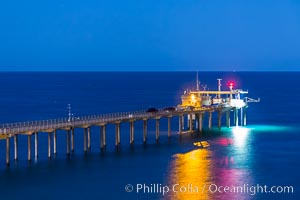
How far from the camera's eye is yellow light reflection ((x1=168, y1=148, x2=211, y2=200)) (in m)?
55.8

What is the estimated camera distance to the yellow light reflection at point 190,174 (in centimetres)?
5578

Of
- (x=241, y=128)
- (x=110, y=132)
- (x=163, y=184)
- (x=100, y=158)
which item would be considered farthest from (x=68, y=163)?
(x=241, y=128)

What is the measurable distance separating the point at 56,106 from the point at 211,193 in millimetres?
102182

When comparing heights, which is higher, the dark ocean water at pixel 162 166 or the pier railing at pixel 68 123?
the pier railing at pixel 68 123

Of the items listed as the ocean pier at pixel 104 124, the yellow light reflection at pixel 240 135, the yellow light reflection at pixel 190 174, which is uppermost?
the ocean pier at pixel 104 124

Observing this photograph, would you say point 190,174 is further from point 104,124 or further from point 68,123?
point 104,124

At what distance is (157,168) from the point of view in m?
67.1

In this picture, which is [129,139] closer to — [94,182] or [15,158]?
[15,158]

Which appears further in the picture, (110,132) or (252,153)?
(110,132)

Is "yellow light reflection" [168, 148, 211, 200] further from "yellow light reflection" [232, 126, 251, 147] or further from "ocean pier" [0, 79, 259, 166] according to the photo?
"ocean pier" [0, 79, 259, 166]

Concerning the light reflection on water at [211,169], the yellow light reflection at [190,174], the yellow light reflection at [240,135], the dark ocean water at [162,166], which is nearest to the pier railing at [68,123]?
the dark ocean water at [162,166]

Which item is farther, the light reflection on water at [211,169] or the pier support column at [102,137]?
the pier support column at [102,137]

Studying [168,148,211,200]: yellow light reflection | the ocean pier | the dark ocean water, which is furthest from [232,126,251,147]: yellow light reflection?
[168,148,211,200]: yellow light reflection

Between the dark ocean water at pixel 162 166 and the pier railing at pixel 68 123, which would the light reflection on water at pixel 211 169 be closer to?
the dark ocean water at pixel 162 166
